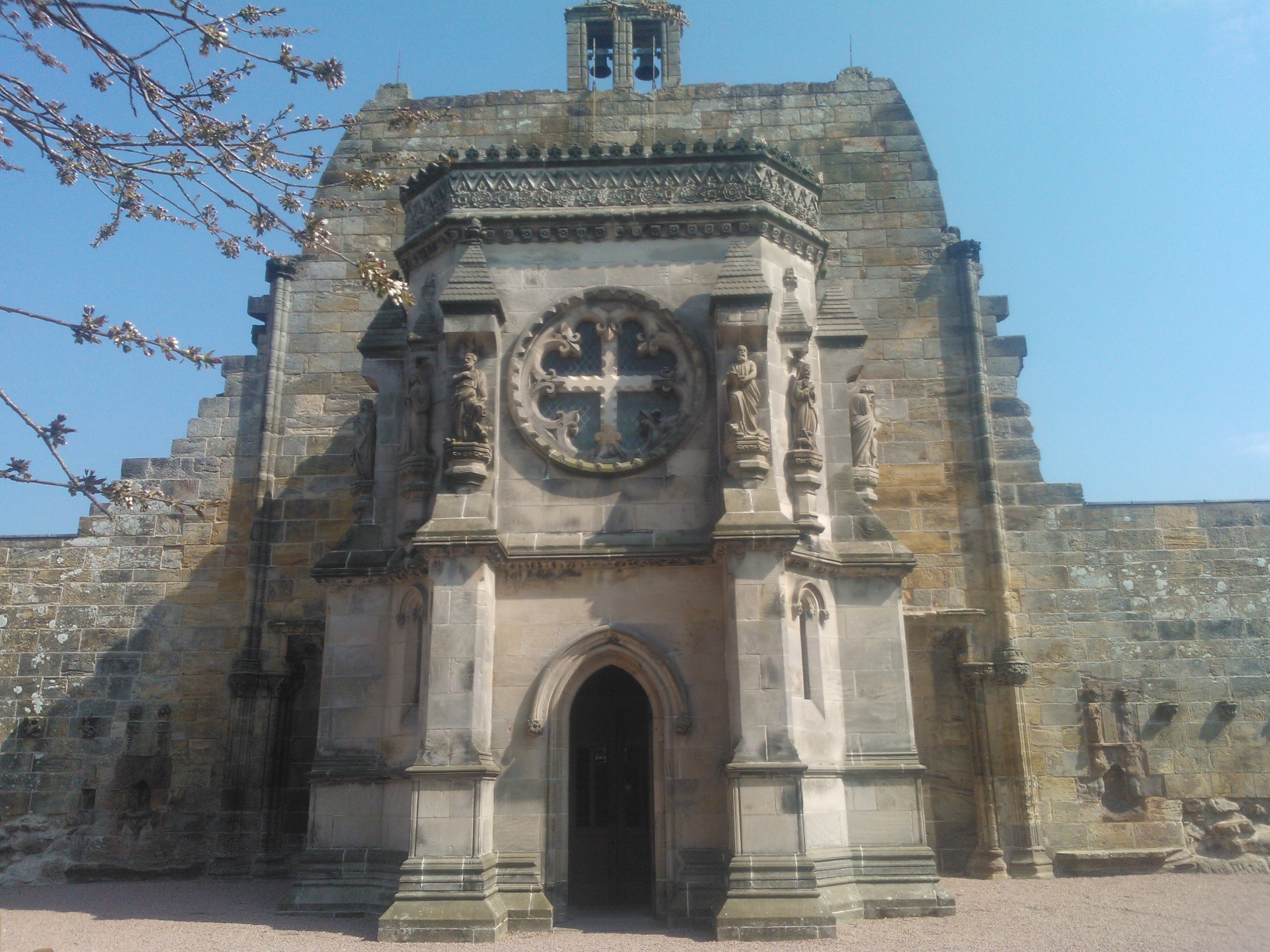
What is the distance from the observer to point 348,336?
18328 mm

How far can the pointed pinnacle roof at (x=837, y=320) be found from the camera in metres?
14.4

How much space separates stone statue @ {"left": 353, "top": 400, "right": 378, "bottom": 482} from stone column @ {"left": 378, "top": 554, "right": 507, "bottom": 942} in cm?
271

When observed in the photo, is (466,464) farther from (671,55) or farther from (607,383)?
(671,55)

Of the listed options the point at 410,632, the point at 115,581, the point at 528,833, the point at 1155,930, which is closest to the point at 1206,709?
the point at 1155,930

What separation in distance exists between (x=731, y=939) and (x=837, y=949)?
1087 mm

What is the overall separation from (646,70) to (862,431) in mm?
9329

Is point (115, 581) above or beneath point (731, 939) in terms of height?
above

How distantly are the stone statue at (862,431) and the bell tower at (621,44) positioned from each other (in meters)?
8.14

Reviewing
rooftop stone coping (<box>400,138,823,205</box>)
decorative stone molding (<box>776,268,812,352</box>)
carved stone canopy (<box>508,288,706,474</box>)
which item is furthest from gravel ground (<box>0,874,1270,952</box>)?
rooftop stone coping (<box>400,138,823,205</box>)

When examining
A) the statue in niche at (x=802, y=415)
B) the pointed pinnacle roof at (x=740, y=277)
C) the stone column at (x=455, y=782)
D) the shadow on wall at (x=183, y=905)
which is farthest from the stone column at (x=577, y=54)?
the shadow on wall at (x=183, y=905)

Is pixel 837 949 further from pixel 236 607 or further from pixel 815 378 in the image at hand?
pixel 236 607

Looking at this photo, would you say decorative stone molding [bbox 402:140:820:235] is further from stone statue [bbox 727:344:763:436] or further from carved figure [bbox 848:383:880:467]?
carved figure [bbox 848:383:880:467]

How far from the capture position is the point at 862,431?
46.5ft

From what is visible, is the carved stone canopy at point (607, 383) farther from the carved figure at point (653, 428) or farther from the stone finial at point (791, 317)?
the stone finial at point (791, 317)
